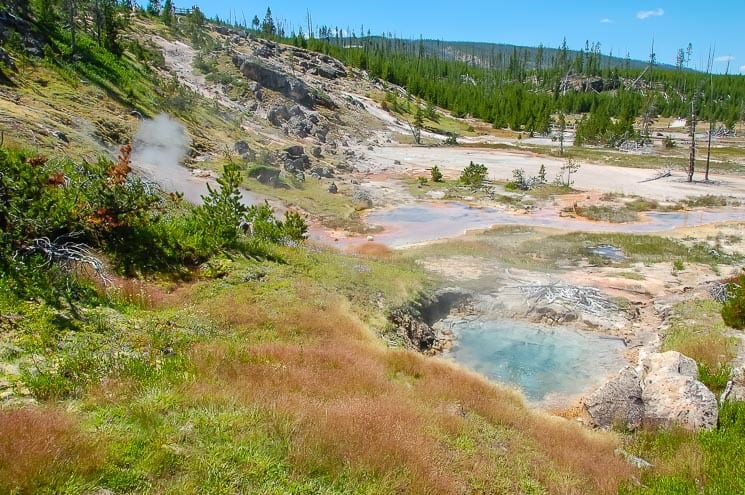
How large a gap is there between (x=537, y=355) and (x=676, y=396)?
5.19 metres

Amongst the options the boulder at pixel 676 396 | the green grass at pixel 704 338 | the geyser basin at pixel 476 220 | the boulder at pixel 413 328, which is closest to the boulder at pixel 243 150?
the geyser basin at pixel 476 220

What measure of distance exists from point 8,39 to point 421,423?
3168 cm

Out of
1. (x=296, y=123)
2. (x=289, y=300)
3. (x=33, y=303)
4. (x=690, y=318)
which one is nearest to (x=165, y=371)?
(x=33, y=303)

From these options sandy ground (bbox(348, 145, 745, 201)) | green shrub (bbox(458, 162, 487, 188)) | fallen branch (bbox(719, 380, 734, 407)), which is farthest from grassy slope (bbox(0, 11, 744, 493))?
sandy ground (bbox(348, 145, 745, 201))

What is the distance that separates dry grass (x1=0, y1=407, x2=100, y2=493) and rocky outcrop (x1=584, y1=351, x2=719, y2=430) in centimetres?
951

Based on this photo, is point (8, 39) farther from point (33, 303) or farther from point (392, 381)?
point (392, 381)

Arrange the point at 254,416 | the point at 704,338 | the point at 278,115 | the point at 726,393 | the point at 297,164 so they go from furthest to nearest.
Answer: the point at 278,115 → the point at 297,164 → the point at 704,338 → the point at 726,393 → the point at 254,416

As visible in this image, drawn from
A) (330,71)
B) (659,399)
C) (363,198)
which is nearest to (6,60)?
(363,198)

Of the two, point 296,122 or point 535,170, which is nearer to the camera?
point 535,170

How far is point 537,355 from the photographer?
1476 cm

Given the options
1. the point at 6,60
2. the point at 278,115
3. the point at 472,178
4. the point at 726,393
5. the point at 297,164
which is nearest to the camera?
the point at 726,393

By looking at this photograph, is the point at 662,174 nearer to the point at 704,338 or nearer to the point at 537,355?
the point at 704,338

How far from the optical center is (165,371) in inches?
253

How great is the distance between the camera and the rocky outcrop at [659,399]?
9289 mm
